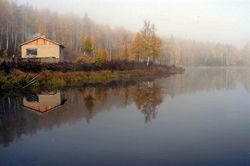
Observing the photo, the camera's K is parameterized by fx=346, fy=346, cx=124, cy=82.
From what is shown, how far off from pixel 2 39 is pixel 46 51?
27.9 meters

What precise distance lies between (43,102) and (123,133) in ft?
33.1

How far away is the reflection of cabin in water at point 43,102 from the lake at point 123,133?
5cm

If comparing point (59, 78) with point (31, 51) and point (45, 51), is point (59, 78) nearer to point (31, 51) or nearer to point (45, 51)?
point (45, 51)

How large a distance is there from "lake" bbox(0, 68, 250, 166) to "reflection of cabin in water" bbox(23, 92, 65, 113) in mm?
54

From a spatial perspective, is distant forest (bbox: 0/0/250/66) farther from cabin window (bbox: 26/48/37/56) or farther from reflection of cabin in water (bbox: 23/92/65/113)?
reflection of cabin in water (bbox: 23/92/65/113)

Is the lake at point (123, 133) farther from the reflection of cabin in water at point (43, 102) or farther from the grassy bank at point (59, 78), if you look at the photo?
the grassy bank at point (59, 78)

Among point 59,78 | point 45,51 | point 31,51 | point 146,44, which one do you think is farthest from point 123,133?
point 146,44

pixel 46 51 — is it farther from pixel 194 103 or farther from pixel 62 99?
pixel 194 103

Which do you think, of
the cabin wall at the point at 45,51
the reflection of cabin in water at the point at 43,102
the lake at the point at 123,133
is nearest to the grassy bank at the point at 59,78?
the reflection of cabin in water at the point at 43,102

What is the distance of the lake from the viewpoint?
31.8 feet

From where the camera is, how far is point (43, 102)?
21453 mm

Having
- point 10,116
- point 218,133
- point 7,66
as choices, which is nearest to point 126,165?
point 218,133

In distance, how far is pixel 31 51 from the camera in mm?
45156

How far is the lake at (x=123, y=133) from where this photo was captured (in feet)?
Result: 31.8
